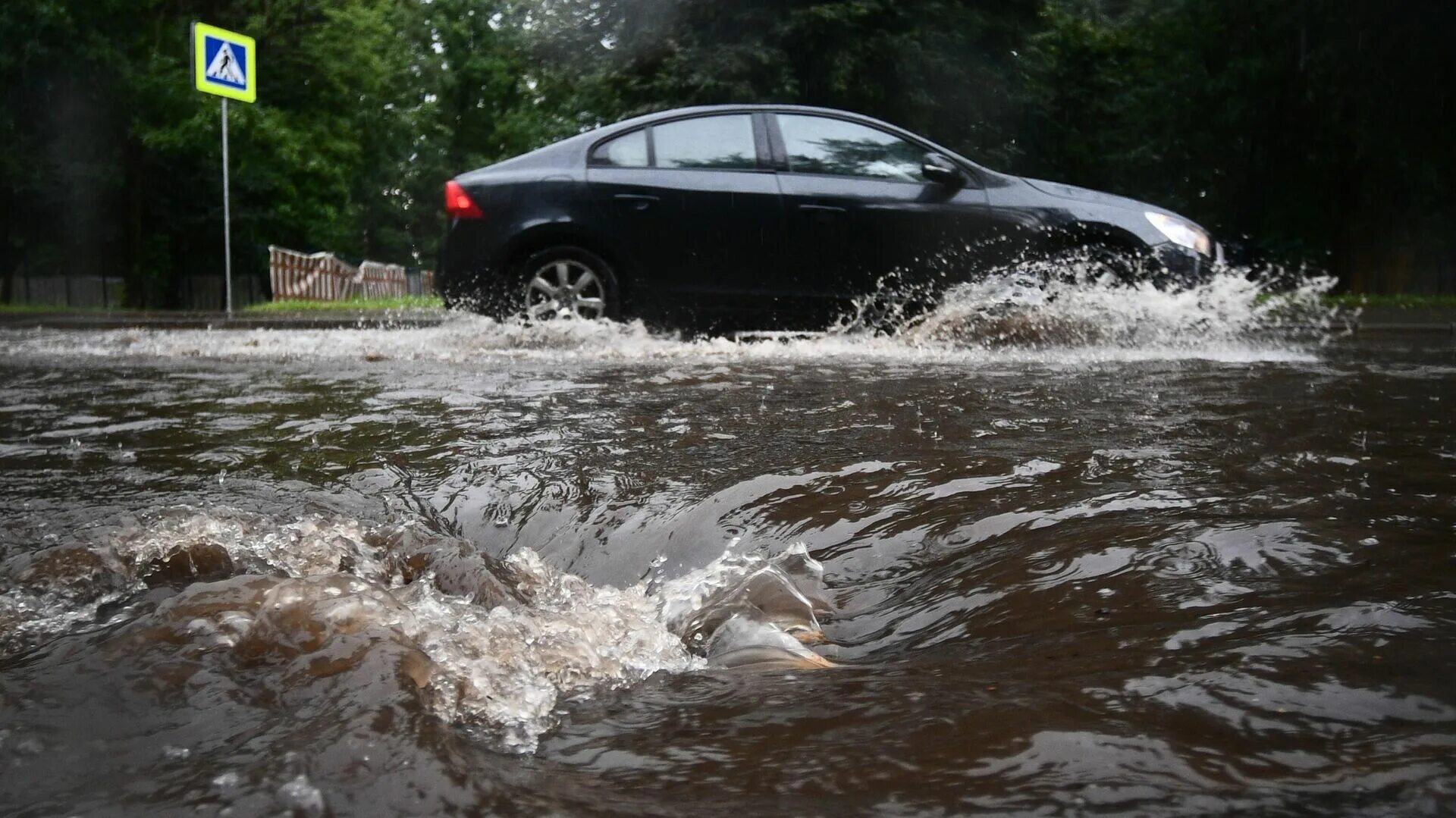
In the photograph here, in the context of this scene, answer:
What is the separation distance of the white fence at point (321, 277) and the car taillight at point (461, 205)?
1672cm

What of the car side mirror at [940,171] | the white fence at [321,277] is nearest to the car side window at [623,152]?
Result: the car side mirror at [940,171]

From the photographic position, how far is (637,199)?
321 inches

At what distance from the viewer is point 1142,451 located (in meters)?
3.51

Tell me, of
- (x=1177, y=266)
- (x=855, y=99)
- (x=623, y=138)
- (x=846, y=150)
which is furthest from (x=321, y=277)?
(x=1177, y=266)

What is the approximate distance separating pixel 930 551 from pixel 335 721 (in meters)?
1.37

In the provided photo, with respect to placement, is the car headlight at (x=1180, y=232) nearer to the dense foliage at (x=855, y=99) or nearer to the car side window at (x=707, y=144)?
the car side window at (x=707, y=144)

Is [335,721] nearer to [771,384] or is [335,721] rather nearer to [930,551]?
[930,551]

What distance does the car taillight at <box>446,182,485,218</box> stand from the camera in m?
8.20

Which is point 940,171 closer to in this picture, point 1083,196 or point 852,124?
point 852,124

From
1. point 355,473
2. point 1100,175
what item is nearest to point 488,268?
point 355,473

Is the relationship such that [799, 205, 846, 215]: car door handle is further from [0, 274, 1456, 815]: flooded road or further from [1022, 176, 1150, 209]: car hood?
[0, 274, 1456, 815]: flooded road

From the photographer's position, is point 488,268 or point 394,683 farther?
point 488,268

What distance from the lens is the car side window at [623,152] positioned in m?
8.29

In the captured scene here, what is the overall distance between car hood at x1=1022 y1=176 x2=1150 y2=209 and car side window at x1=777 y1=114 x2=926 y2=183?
30.3 inches
